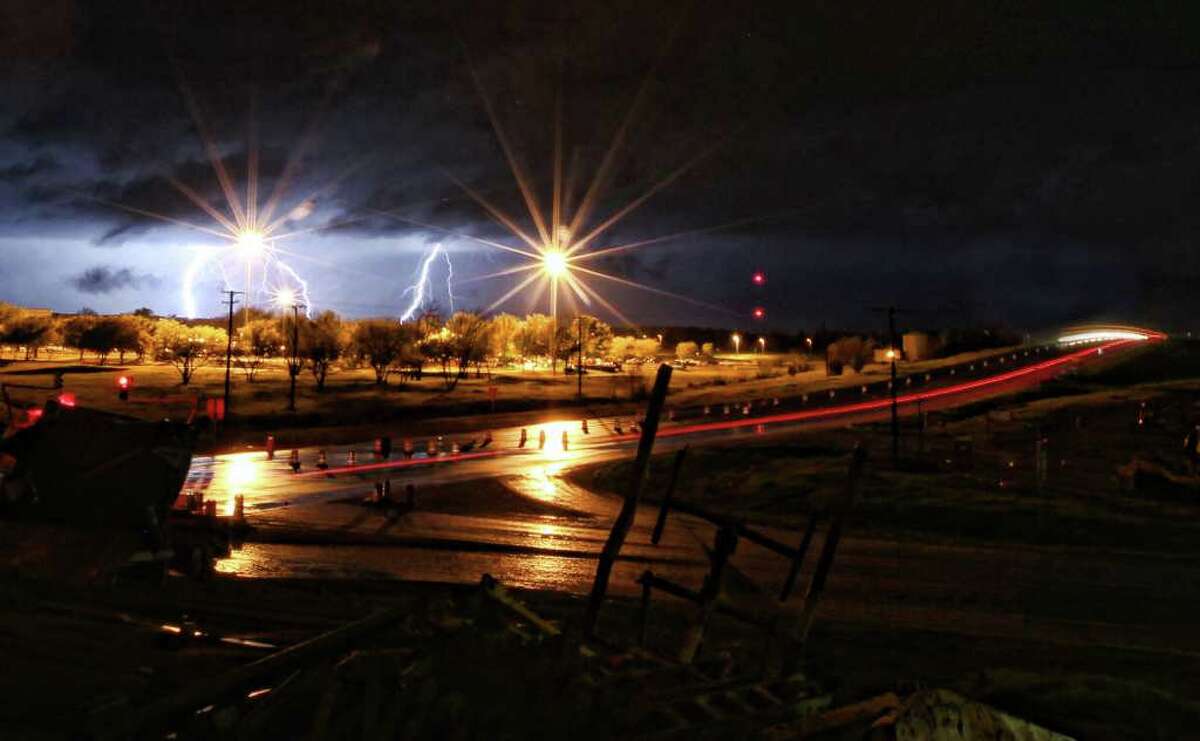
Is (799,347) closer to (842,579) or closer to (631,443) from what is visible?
(631,443)

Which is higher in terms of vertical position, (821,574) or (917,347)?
(917,347)

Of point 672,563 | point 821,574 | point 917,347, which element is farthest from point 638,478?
point 917,347

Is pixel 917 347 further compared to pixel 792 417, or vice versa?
pixel 917 347

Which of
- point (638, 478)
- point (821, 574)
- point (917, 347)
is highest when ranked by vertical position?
point (917, 347)

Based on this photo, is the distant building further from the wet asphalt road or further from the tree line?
the wet asphalt road

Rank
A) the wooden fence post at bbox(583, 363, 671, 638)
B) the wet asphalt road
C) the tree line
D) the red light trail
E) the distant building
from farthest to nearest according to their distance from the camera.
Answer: the distant building → the tree line → the red light trail → the wet asphalt road → the wooden fence post at bbox(583, 363, 671, 638)

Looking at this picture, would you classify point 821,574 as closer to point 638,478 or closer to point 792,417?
point 638,478

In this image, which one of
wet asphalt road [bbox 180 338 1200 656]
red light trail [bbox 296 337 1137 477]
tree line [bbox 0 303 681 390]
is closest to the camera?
wet asphalt road [bbox 180 338 1200 656]

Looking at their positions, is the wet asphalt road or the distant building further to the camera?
the distant building

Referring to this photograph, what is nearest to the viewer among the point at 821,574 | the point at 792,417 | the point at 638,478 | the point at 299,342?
the point at 638,478

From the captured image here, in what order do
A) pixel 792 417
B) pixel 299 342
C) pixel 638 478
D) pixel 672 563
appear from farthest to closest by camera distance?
1. pixel 299 342
2. pixel 792 417
3. pixel 672 563
4. pixel 638 478

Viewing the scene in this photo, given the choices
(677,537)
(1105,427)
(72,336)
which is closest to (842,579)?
(677,537)

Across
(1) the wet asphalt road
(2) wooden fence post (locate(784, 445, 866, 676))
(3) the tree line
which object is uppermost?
(3) the tree line

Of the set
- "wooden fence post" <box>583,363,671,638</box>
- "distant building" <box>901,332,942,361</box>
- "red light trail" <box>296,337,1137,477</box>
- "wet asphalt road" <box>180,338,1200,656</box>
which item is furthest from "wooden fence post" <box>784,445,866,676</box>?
"distant building" <box>901,332,942,361</box>
